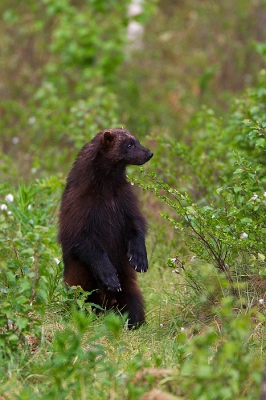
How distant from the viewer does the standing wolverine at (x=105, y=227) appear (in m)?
5.00

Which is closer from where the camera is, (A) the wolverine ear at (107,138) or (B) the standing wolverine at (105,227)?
(B) the standing wolverine at (105,227)

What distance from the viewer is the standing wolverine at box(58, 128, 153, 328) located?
197 inches

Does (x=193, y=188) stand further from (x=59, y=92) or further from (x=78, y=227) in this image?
(x=59, y=92)

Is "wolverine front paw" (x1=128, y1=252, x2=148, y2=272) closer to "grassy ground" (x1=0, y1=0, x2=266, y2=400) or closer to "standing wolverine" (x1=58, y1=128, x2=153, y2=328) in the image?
"standing wolverine" (x1=58, y1=128, x2=153, y2=328)

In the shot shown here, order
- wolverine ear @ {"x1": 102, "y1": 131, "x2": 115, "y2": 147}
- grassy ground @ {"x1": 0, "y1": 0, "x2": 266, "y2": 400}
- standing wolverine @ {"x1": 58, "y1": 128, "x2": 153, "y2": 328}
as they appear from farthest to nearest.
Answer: wolverine ear @ {"x1": 102, "y1": 131, "x2": 115, "y2": 147} → standing wolverine @ {"x1": 58, "y1": 128, "x2": 153, "y2": 328} → grassy ground @ {"x1": 0, "y1": 0, "x2": 266, "y2": 400}

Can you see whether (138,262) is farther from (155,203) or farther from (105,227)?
(155,203)

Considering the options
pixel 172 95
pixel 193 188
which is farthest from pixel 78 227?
pixel 172 95

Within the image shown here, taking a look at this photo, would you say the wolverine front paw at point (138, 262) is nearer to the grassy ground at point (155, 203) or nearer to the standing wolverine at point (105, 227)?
the standing wolverine at point (105, 227)

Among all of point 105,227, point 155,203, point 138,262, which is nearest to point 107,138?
point 105,227

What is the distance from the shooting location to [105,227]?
5105 millimetres

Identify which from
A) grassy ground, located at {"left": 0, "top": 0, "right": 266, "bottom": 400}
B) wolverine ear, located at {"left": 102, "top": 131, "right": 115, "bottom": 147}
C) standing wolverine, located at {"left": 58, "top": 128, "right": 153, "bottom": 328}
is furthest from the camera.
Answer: wolverine ear, located at {"left": 102, "top": 131, "right": 115, "bottom": 147}

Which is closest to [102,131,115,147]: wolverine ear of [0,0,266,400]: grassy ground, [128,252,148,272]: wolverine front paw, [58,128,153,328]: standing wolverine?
[58,128,153,328]: standing wolverine

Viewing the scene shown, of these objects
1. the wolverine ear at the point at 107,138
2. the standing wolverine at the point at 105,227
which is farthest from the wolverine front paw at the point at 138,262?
the wolverine ear at the point at 107,138

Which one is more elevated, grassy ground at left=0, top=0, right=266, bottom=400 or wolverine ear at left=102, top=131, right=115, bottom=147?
wolverine ear at left=102, top=131, right=115, bottom=147
